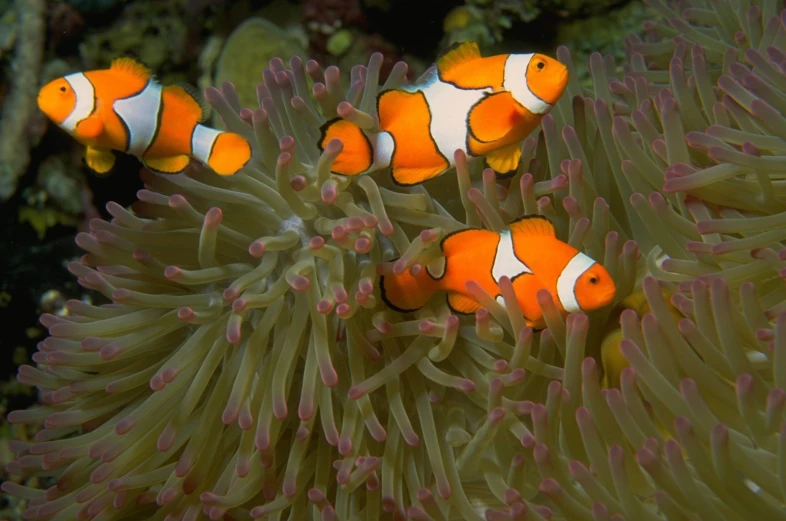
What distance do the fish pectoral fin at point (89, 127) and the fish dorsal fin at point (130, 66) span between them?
0.14 meters

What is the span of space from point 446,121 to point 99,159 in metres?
0.75

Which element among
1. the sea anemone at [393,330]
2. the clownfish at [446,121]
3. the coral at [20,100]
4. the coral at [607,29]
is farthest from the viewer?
the coral at [607,29]

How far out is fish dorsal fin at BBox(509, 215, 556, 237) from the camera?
1238 millimetres

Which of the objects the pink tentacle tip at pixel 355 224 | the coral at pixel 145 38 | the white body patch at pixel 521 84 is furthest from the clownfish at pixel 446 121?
the coral at pixel 145 38

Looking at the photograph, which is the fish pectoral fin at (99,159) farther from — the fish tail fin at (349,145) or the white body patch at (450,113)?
the white body patch at (450,113)

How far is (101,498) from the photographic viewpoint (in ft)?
4.48

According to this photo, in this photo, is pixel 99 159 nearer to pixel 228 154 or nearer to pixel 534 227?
pixel 228 154

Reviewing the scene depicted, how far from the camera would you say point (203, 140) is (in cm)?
130

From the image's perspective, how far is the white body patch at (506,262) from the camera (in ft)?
4.01

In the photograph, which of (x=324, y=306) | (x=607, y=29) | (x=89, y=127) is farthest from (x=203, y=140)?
(x=607, y=29)

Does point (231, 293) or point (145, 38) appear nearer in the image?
point (231, 293)

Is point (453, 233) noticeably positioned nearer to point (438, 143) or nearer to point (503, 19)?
point (438, 143)

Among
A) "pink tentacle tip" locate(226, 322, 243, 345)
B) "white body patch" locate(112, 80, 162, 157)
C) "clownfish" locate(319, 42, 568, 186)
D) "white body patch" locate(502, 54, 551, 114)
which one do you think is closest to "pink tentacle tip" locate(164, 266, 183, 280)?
"pink tentacle tip" locate(226, 322, 243, 345)

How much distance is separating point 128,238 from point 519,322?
2.85ft
